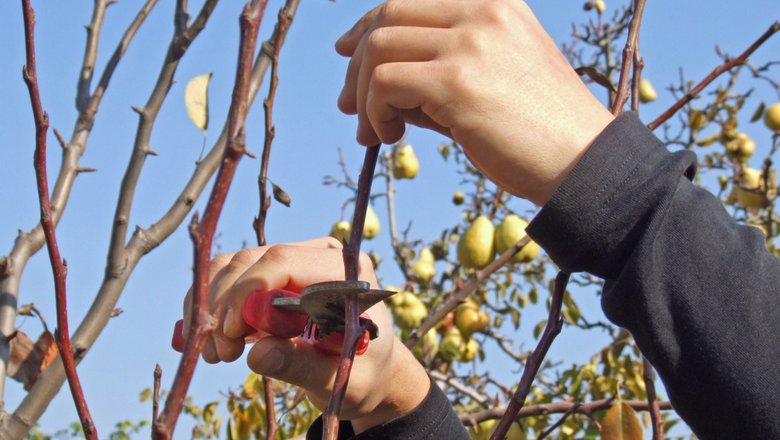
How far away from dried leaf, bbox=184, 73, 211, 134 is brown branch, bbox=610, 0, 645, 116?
1.39 feet

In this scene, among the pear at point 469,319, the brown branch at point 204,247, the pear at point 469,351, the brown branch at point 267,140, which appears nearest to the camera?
the brown branch at point 204,247

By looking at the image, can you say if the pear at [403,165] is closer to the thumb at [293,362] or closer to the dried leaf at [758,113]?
the dried leaf at [758,113]

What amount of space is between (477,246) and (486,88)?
3180 mm

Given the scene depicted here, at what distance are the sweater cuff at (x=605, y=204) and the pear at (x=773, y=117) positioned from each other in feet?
16.2

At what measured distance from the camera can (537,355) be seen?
2.63 feet

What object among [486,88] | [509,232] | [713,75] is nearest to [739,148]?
[509,232]

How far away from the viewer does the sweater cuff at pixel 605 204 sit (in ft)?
2.53

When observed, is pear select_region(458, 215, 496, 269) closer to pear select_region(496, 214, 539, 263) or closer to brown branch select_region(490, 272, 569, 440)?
pear select_region(496, 214, 539, 263)

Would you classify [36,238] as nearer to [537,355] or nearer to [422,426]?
[422,426]

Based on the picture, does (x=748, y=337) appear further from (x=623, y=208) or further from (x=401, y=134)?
(x=401, y=134)

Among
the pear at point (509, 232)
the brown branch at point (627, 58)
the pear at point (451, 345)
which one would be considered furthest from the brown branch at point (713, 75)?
the pear at point (451, 345)

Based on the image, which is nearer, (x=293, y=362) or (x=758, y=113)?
(x=293, y=362)

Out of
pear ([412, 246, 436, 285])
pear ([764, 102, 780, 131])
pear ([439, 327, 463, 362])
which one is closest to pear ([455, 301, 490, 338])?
pear ([439, 327, 463, 362])

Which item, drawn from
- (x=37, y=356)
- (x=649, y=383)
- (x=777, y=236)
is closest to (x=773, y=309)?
(x=649, y=383)
